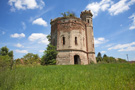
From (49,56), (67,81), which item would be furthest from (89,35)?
(67,81)

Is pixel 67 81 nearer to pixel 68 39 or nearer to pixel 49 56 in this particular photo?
pixel 49 56

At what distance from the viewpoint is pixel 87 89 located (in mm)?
3889

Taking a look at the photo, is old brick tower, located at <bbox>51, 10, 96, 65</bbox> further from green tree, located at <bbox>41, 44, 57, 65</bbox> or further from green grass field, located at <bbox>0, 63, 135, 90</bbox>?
green grass field, located at <bbox>0, 63, 135, 90</bbox>

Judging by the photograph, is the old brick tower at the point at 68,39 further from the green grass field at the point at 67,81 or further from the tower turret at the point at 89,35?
the green grass field at the point at 67,81

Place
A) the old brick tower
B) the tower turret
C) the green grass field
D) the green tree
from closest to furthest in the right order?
the green grass field → the old brick tower → the green tree → the tower turret

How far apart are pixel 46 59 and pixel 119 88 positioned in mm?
14656

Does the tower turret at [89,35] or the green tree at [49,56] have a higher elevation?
the tower turret at [89,35]

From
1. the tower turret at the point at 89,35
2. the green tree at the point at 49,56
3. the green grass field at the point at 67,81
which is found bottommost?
the green grass field at the point at 67,81

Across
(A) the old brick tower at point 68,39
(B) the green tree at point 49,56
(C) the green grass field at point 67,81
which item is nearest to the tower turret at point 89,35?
(A) the old brick tower at point 68,39

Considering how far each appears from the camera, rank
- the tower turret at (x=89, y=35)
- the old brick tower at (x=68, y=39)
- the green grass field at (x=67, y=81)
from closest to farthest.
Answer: the green grass field at (x=67, y=81)
the old brick tower at (x=68, y=39)
the tower turret at (x=89, y=35)

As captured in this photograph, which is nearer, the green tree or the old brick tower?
the old brick tower

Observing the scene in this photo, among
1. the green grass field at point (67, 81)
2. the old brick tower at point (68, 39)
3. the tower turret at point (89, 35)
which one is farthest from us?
the tower turret at point (89, 35)

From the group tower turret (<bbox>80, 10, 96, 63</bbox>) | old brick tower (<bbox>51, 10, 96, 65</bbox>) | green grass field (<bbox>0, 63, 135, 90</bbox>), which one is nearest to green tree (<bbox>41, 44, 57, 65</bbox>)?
old brick tower (<bbox>51, 10, 96, 65</bbox>)

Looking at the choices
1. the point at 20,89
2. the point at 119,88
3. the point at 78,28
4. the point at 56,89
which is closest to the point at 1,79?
the point at 20,89
